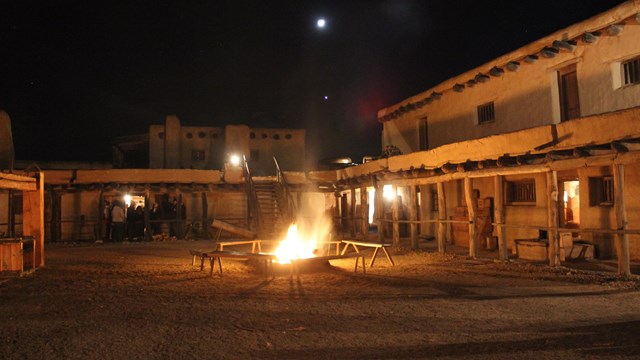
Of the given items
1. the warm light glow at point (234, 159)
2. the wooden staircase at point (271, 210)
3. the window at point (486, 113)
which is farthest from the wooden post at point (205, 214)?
the window at point (486, 113)

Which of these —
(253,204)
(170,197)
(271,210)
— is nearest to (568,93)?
(271,210)

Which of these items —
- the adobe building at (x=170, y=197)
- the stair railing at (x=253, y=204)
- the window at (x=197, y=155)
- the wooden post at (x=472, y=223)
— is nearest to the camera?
the wooden post at (x=472, y=223)

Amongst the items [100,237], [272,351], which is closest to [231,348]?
[272,351]

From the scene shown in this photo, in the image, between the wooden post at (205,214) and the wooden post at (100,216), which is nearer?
the wooden post at (100,216)

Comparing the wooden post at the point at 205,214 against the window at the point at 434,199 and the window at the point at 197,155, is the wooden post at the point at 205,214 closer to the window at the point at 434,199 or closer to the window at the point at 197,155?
the window at the point at 197,155

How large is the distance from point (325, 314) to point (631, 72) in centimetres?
1081

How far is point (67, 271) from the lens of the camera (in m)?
12.6

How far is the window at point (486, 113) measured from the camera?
18.2 metres

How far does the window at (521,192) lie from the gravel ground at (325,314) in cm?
434

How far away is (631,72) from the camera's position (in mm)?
12680

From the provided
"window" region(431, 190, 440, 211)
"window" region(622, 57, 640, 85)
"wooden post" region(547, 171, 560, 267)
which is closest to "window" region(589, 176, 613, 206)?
"window" region(622, 57, 640, 85)

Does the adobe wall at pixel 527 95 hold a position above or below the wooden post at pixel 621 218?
above

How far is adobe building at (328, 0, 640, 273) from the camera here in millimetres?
11289

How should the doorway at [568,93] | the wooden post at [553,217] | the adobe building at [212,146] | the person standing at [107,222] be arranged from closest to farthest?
the wooden post at [553,217], the doorway at [568,93], the person standing at [107,222], the adobe building at [212,146]
